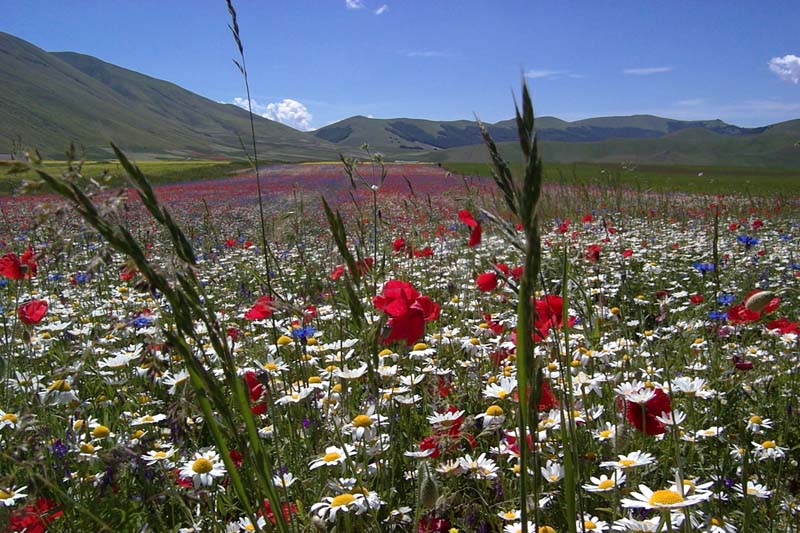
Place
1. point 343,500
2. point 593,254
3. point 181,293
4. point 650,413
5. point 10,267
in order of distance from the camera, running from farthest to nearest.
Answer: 1. point 593,254
2. point 10,267
3. point 650,413
4. point 343,500
5. point 181,293

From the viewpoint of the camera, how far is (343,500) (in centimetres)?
143

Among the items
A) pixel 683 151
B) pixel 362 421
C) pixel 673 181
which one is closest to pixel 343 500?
pixel 362 421

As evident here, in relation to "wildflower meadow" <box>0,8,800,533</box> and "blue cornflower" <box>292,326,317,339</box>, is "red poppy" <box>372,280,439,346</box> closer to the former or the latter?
"wildflower meadow" <box>0,8,800,533</box>

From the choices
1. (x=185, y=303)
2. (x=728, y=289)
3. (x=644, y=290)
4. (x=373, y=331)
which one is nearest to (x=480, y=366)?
(x=373, y=331)

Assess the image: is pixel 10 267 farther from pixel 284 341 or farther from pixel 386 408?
pixel 386 408

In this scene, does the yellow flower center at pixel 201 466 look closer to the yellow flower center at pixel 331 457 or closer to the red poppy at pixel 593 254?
the yellow flower center at pixel 331 457

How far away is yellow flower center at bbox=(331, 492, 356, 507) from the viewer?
142 cm

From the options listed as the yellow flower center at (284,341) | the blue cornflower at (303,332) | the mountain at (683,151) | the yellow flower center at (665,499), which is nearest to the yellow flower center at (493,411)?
the yellow flower center at (665,499)

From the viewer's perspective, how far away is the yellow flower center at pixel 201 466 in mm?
1704

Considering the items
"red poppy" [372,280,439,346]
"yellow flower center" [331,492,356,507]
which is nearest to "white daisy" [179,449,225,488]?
"yellow flower center" [331,492,356,507]

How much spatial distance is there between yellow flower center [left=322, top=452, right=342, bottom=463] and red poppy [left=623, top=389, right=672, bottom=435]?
0.85 metres

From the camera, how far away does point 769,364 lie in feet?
9.73

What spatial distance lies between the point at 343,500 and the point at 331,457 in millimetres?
201

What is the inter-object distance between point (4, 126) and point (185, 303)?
169 meters
